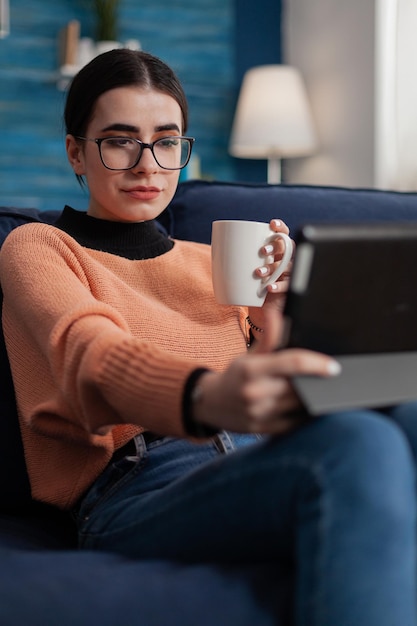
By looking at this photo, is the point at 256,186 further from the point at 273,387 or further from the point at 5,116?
the point at 5,116

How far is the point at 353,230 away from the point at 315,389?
0.14m

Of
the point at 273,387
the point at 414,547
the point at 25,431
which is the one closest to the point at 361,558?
the point at 414,547

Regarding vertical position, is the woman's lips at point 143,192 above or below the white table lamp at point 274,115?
below

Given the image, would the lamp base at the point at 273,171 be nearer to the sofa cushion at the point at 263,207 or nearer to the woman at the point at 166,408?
the sofa cushion at the point at 263,207

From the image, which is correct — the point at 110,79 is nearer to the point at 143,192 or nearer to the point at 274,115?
the point at 143,192

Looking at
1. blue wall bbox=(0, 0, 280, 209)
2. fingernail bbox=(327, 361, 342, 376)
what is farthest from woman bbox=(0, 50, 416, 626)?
blue wall bbox=(0, 0, 280, 209)

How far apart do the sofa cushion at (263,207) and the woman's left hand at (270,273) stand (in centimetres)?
29

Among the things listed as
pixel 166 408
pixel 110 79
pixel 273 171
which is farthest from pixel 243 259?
pixel 273 171

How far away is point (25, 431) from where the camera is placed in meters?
1.20

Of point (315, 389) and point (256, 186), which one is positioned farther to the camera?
point (256, 186)

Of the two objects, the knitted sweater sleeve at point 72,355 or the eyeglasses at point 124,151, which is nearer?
the knitted sweater sleeve at point 72,355

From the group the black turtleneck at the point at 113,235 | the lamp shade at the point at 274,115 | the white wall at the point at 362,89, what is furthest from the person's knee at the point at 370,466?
the lamp shade at the point at 274,115

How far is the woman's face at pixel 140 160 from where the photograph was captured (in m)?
1.33

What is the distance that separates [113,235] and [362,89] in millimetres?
2599
